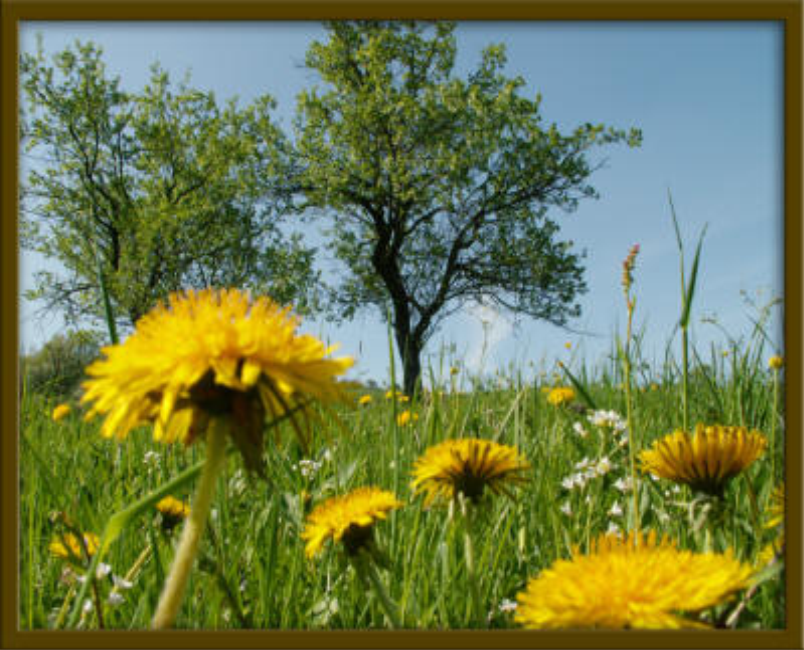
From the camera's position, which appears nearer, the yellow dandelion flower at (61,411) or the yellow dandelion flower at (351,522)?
the yellow dandelion flower at (351,522)

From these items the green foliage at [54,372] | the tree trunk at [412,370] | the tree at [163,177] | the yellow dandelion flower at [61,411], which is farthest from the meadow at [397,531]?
the tree at [163,177]

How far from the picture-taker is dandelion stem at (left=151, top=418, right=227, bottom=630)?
Result: 0.46m

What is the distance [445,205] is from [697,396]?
1037 cm

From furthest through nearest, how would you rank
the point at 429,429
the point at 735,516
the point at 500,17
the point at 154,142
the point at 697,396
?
the point at 154,142, the point at 697,396, the point at 429,429, the point at 500,17, the point at 735,516

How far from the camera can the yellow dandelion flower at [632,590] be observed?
44 centimetres

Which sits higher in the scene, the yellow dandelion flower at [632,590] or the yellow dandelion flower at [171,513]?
the yellow dandelion flower at [632,590]

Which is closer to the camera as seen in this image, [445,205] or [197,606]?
[197,606]

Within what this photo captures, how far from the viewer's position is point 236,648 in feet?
2.02

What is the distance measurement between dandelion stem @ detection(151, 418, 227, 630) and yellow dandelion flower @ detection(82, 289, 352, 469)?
0.08 feet

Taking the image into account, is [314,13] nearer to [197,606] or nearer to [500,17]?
[500,17]

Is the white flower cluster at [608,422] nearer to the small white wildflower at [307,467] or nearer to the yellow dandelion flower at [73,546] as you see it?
the small white wildflower at [307,467]

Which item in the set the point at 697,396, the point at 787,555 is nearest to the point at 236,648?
the point at 787,555

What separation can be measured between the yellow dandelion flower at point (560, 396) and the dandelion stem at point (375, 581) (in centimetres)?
133

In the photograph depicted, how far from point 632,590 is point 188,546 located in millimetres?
358
